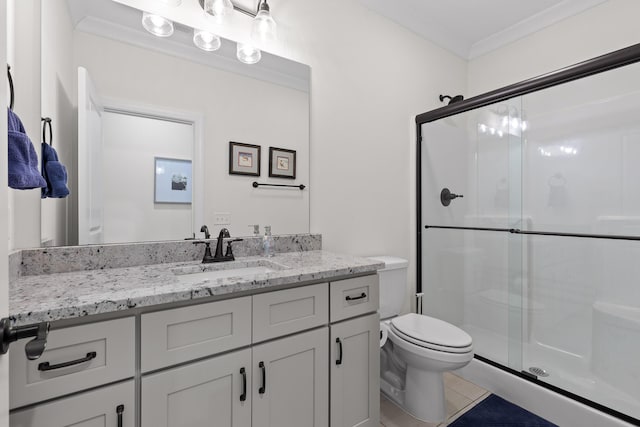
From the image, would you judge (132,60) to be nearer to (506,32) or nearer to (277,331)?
(277,331)

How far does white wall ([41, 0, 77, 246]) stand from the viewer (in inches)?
47.1

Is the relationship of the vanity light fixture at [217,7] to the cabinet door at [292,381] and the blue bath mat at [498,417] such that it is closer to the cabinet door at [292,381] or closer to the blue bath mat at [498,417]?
the cabinet door at [292,381]

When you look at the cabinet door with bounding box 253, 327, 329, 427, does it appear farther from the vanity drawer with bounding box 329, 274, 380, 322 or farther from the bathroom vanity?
the vanity drawer with bounding box 329, 274, 380, 322

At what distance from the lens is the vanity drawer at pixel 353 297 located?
134 cm

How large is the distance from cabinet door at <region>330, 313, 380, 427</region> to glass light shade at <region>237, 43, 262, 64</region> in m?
1.44

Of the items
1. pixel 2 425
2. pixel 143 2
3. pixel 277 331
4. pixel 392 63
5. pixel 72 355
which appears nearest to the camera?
pixel 2 425

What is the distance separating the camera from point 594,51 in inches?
83.6

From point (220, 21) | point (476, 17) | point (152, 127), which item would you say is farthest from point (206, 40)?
point (476, 17)

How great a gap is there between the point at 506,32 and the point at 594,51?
0.65m

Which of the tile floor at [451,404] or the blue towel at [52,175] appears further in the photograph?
the tile floor at [451,404]

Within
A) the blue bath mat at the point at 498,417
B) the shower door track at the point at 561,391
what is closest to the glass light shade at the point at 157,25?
the blue bath mat at the point at 498,417

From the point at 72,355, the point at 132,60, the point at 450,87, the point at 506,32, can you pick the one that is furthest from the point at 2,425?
the point at 506,32

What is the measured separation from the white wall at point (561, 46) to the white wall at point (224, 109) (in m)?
1.84

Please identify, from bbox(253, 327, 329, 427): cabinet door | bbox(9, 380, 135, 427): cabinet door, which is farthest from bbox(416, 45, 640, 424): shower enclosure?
bbox(9, 380, 135, 427): cabinet door
